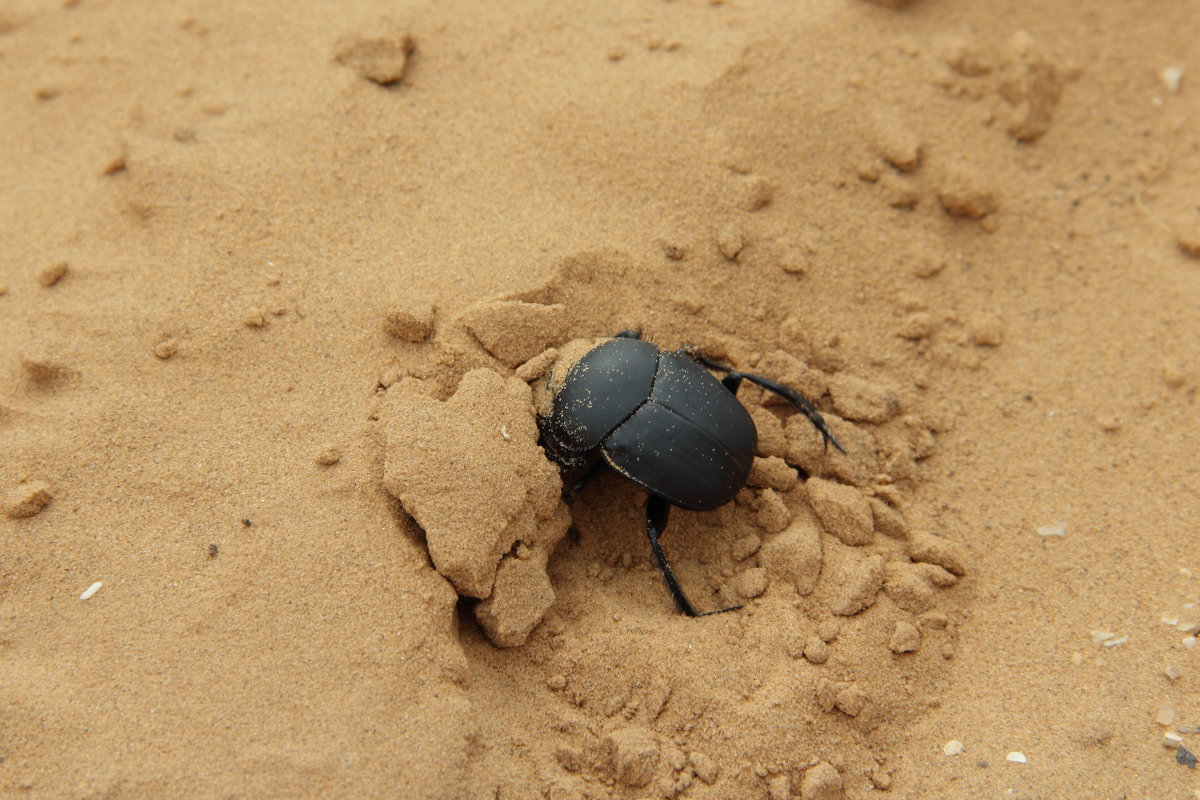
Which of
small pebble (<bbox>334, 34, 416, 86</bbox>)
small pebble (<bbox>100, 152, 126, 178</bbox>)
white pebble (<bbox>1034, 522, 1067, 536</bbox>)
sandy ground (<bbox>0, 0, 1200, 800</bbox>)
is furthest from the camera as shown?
small pebble (<bbox>334, 34, 416, 86</bbox>)

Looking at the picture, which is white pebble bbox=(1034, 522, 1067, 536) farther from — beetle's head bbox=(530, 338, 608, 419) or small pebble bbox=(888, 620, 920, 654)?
beetle's head bbox=(530, 338, 608, 419)

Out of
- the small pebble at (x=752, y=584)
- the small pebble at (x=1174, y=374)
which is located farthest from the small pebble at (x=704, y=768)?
the small pebble at (x=1174, y=374)

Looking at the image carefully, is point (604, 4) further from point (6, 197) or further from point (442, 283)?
point (6, 197)

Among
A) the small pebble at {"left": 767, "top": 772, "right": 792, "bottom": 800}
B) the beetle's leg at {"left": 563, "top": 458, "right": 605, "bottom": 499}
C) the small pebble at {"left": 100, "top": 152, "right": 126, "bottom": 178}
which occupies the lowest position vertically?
the small pebble at {"left": 767, "top": 772, "right": 792, "bottom": 800}

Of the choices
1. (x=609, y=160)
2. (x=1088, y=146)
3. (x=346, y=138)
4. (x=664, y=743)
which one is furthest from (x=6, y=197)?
(x=1088, y=146)

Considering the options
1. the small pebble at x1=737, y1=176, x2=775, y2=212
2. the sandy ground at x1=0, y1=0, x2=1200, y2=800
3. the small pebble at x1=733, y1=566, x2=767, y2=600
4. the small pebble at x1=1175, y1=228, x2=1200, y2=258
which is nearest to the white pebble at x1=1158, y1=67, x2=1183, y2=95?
the sandy ground at x1=0, y1=0, x2=1200, y2=800

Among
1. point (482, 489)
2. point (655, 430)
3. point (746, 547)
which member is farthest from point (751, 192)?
point (482, 489)

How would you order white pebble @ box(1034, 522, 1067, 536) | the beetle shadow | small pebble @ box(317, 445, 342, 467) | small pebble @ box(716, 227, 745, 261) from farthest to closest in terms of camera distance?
1. small pebble @ box(716, 227, 745, 261)
2. white pebble @ box(1034, 522, 1067, 536)
3. the beetle shadow
4. small pebble @ box(317, 445, 342, 467)

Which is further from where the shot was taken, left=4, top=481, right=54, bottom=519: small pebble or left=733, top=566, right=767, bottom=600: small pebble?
left=733, top=566, right=767, bottom=600: small pebble
